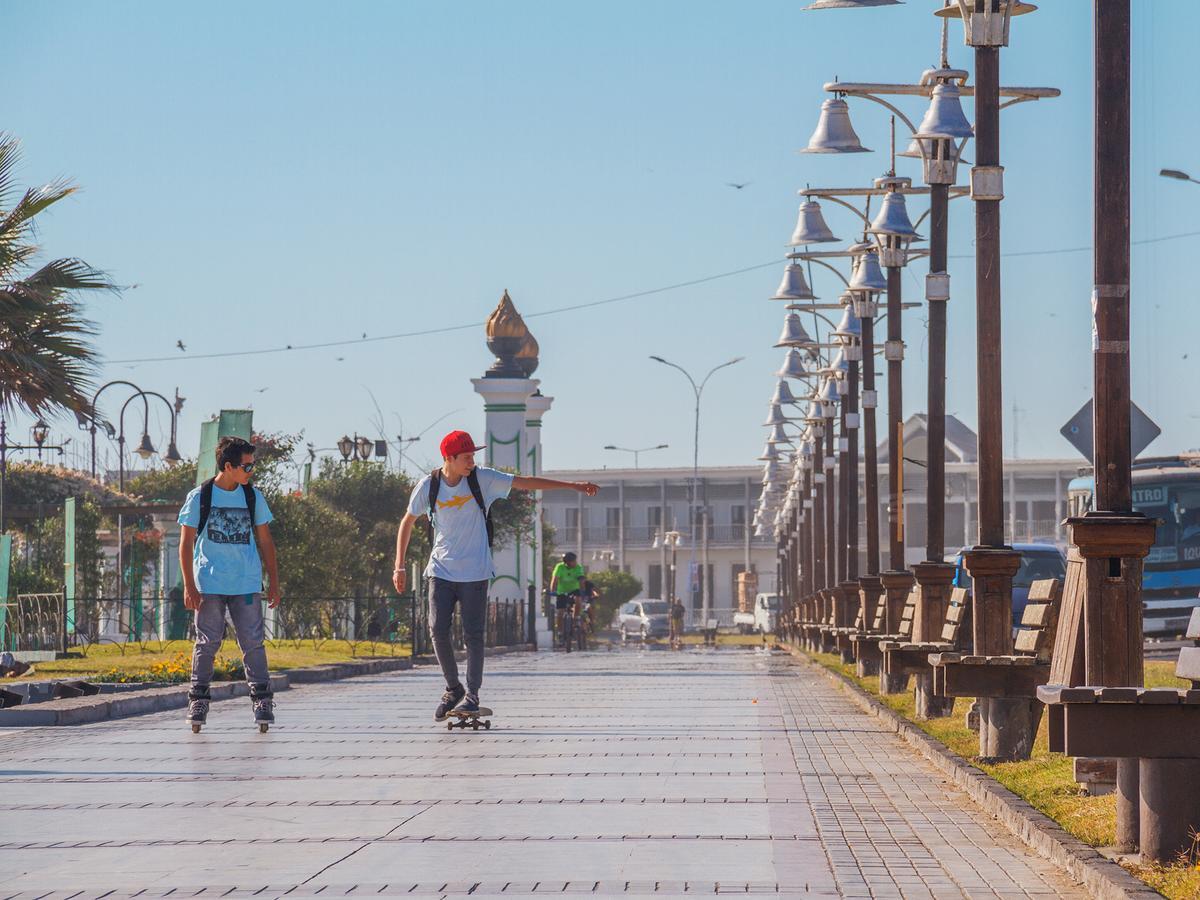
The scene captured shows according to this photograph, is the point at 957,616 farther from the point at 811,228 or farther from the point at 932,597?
the point at 811,228

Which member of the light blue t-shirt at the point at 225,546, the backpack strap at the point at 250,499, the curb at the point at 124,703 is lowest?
the curb at the point at 124,703

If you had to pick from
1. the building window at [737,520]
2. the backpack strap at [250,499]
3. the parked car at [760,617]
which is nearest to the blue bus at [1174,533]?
the backpack strap at [250,499]

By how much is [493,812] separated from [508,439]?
45.4 metres

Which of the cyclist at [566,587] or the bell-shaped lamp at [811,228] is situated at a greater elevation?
the bell-shaped lamp at [811,228]

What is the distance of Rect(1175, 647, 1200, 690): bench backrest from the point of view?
738 cm

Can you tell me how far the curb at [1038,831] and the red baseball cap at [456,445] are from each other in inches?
Answer: 142

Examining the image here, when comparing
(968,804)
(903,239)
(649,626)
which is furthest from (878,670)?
(649,626)

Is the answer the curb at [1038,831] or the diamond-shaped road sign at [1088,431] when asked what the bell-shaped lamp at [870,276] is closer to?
the diamond-shaped road sign at [1088,431]

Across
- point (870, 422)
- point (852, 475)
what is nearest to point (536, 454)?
point (852, 475)

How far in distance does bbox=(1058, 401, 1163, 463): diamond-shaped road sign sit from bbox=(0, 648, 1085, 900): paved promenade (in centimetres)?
554

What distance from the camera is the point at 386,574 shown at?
5631cm

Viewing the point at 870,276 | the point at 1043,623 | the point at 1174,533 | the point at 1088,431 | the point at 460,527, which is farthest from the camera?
the point at 1174,533

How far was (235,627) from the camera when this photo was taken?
14.1 meters

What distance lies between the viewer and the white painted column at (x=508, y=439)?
176 ft
